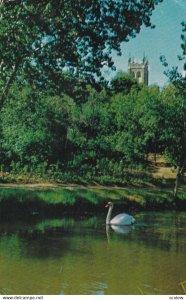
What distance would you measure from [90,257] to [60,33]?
1181 cm

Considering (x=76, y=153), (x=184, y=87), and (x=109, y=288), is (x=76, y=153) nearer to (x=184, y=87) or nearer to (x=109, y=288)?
(x=184, y=87)

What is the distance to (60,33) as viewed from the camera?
2436 cm

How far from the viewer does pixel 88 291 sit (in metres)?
12.7

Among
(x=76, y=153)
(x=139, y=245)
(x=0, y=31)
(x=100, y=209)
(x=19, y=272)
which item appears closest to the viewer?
(x=19, y=272)

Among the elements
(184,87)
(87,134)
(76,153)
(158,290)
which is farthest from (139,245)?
(87,134)

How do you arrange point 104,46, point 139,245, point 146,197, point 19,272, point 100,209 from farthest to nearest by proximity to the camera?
point 146,197, point 100,209, point 104,46, point 139,245, point 19,272

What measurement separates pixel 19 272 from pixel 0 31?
12.7 metres

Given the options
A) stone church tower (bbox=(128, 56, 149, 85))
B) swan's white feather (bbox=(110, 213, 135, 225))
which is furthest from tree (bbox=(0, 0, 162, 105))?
stone church tower (bbox=(128, 56, 149, 85))

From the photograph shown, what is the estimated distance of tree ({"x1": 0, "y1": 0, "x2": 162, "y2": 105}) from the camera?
22.8 m

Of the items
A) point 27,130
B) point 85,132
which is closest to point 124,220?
point 27,130

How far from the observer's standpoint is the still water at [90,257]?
13.1 meters

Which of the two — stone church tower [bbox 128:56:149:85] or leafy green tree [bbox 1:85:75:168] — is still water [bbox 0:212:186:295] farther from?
stone church tower [bbox 128:56:149:85]

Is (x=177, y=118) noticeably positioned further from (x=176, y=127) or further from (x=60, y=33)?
(x=60, y=33)

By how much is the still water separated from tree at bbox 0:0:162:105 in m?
7.48
